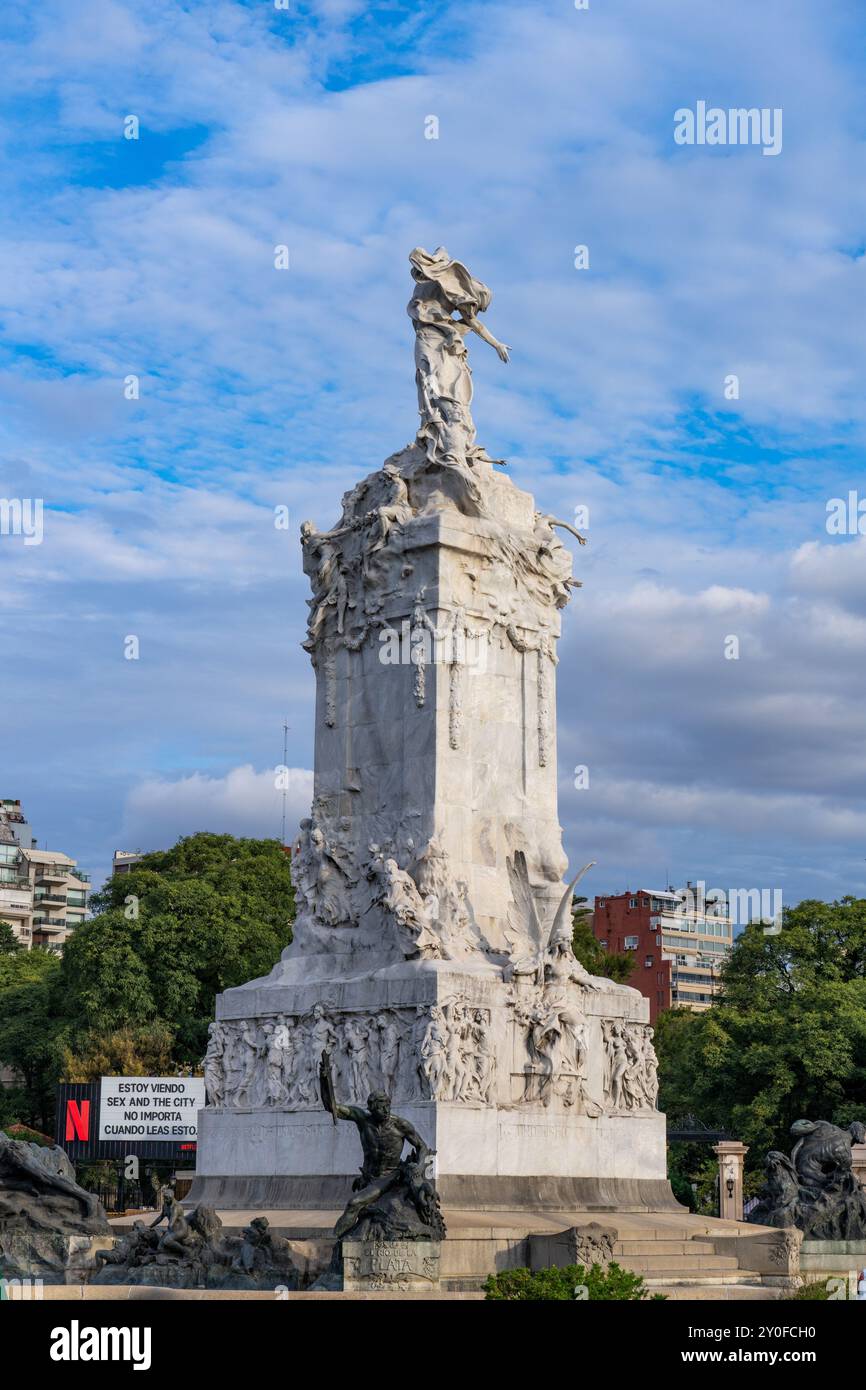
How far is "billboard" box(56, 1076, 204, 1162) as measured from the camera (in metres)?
52.6

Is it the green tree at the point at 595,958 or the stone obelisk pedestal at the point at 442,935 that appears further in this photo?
the green tree at the point at 595,958

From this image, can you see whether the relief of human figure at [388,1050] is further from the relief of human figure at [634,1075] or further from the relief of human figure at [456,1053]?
the relief of human figure at [634,1075]

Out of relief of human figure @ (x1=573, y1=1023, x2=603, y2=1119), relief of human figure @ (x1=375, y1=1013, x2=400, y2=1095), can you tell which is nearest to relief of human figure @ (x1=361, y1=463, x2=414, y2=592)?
relief of human figure @ (x1=375, y1=1013, x2=400, y2=1095)

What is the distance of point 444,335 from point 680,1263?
52.6 feet

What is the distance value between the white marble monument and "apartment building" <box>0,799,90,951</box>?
352ft

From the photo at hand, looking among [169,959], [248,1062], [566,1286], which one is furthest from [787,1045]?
[566,1286]

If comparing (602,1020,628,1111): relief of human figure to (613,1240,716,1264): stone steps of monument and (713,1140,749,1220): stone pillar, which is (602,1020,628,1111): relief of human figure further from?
(713,1140,749,1220): stone pillar

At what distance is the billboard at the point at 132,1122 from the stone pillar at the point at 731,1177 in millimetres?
13327

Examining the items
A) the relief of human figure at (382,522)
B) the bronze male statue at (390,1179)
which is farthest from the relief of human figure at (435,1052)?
the relief of human figure at (382,522)

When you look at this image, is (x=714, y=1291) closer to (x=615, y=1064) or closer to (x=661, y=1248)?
(x=661, y=1248)

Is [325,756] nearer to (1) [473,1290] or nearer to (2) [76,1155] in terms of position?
(1) [473,1290]

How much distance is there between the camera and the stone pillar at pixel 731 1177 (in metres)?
50.2
